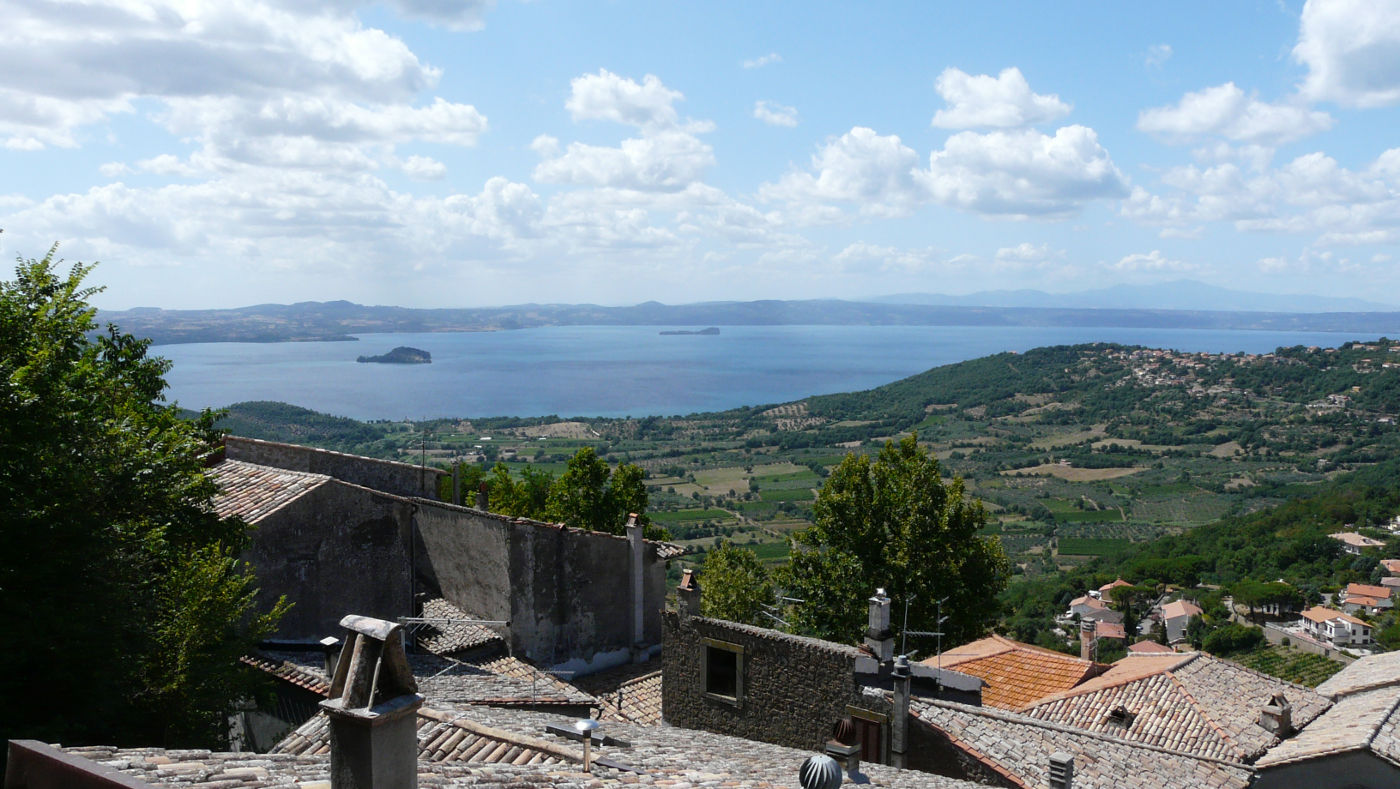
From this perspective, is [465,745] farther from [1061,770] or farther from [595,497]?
[595,497]

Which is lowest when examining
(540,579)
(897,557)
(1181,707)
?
(1181,707)

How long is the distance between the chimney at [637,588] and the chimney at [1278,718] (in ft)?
37.9

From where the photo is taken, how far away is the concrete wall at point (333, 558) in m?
14.5

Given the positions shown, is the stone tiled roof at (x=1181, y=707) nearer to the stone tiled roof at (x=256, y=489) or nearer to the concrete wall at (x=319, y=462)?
the stone tiled roof at (x=256, y=489)

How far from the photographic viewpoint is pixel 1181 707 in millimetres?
15523

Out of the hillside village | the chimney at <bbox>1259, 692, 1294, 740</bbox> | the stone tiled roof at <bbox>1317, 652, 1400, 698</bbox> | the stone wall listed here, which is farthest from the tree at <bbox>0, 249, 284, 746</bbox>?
the stone tiled roof at <bbox>1317, 652, 1400, 698</bbox>

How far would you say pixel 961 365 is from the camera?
186 meters

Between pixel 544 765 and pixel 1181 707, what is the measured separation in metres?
12.6

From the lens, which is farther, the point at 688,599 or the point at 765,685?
the point at 688,599

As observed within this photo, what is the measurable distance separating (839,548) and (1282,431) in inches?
4814

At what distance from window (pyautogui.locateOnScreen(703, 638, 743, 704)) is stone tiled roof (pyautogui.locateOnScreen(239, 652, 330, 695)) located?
17.7 feet

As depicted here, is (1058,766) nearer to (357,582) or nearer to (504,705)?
(504,705)

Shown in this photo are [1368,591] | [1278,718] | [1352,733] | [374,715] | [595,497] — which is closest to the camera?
[374,715]

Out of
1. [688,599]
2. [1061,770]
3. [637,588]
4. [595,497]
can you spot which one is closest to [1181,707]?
[1061,770]
